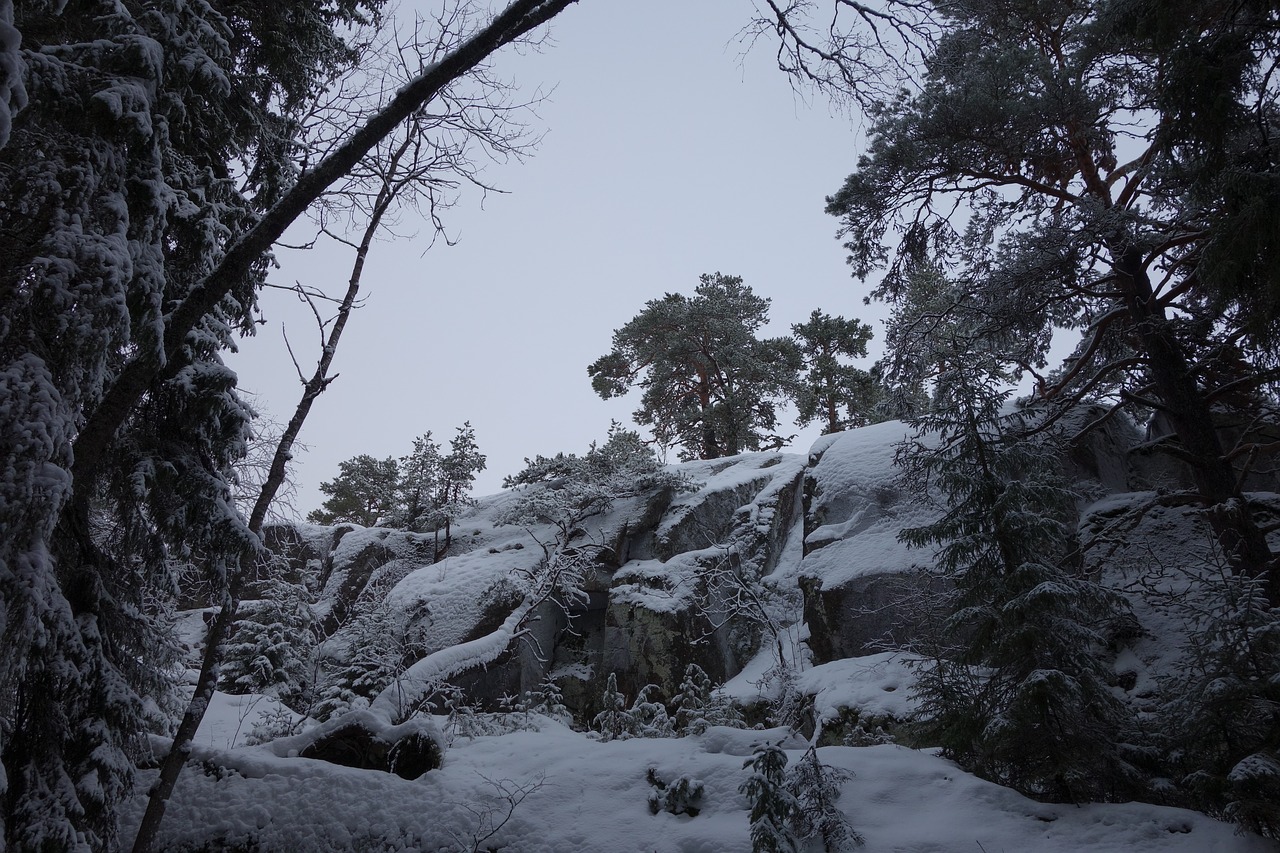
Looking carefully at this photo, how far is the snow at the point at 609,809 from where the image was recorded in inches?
190

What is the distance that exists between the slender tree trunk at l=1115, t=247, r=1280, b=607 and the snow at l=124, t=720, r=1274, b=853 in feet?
9.88

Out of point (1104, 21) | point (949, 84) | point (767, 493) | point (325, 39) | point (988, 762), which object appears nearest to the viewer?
point (988, 762)

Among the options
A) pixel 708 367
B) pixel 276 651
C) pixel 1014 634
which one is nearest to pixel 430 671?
pixel 276 651

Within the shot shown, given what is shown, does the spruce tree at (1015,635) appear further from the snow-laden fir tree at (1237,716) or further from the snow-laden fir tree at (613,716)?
the snow-laden fir tree at (613,716)

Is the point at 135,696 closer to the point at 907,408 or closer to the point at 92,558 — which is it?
the point at 92,558

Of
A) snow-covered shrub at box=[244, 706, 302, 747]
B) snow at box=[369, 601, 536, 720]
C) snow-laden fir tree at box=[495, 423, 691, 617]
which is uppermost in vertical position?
snow-laden fir tree at box=[495, 423, 691, 617]

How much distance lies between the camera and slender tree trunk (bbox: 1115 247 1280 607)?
20.7 ft

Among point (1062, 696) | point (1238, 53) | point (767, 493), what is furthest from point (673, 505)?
point (1238, 53)

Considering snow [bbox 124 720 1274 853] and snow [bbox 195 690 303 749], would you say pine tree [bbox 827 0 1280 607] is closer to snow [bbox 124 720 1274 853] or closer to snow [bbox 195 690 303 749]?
snow [bbox 124 720 1274 853]

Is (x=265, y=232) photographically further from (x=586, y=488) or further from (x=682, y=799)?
(x=586, y=488)

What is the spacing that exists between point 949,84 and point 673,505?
11.8 meters

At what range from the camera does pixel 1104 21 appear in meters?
7.63

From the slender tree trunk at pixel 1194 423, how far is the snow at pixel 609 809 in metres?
3.01

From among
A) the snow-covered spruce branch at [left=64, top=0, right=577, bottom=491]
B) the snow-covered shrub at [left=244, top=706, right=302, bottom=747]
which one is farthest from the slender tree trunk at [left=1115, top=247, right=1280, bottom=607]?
the snow-covered shrub at [left=244, top=706, right=302, bottom=747]
